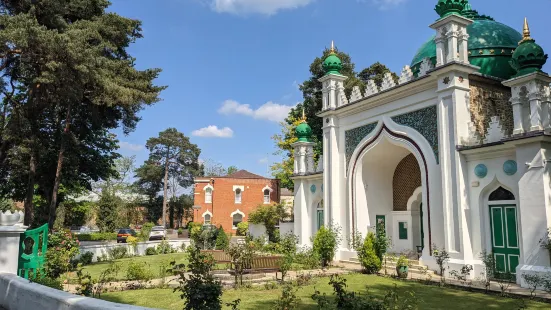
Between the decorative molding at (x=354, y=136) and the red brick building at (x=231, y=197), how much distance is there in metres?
22.5

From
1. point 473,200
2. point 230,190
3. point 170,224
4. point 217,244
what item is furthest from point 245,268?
point 170,224

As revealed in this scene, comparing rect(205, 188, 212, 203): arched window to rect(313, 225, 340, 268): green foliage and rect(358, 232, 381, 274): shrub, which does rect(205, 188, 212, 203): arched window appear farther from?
rect(358, 232, 381, 274): shrub

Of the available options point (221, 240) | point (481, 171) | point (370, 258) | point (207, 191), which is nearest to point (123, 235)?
point (207, 191)

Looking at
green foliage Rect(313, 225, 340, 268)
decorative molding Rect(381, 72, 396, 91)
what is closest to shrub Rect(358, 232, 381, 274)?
green foliage Rect(313, 225, 340, 268)

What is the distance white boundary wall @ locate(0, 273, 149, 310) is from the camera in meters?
3.96

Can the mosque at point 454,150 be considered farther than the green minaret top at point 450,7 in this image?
No

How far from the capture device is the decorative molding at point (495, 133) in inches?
428

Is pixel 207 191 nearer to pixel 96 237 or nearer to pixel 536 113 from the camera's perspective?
pixel 96 237

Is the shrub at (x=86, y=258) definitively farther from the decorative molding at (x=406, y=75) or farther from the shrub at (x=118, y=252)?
the decorative molding at (x=406, y=75)

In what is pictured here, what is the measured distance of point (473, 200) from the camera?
11281 millimetres

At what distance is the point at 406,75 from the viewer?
44.5ft

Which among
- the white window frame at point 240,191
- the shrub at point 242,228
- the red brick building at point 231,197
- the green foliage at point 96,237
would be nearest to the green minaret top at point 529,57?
the shrub at point 242,228

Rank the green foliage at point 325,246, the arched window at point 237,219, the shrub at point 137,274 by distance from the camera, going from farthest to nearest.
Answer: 1. the arched window at point 237,219
2. the green foliage at point 325,246
3. the shrub at point 137,274

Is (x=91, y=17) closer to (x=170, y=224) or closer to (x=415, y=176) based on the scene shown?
(x=415, y=176)
